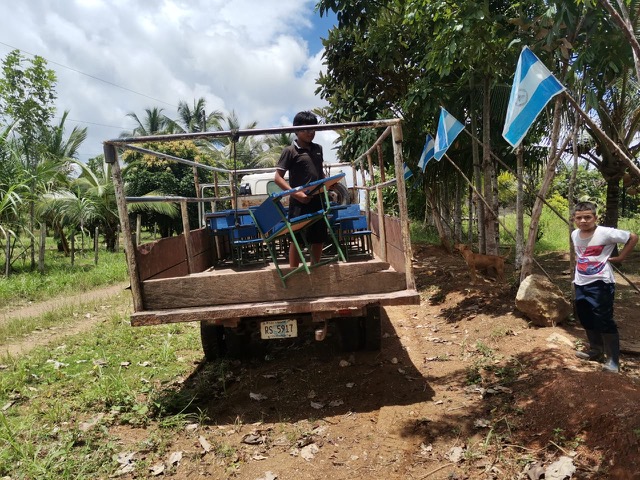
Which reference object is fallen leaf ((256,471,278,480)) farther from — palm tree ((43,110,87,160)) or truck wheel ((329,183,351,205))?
palm tree ((43,110,87,160))

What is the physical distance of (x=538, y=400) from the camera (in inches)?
130

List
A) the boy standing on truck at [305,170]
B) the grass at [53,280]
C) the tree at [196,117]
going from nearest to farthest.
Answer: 1. the boy standing on truck at [305,170]
2. the grass at [53,280]
3. the tree at [196,117]

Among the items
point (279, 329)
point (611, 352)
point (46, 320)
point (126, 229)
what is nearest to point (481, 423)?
point (611, 352)

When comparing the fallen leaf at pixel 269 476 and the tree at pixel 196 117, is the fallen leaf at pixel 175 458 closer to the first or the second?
the fallen leaf at pixel 269 476

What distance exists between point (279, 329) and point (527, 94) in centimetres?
281

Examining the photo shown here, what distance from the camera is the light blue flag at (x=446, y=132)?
5.74 meters

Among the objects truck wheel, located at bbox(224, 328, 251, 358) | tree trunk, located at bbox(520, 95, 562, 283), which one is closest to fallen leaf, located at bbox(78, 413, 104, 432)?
truck wheel, located at bbox(224, 328, 251, 358)

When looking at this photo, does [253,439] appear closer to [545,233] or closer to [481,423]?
[481,423]

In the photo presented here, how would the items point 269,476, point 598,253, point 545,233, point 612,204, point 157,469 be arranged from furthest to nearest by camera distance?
point 545,233
point 612,204
point 598,253
point 157,469
point 269,476

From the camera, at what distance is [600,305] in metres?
3.79

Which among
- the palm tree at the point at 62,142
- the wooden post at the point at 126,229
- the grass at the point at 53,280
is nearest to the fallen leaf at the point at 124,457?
the wooden post at the point at 126,229

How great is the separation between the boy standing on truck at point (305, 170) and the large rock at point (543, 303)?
2.50m

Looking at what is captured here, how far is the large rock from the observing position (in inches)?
196

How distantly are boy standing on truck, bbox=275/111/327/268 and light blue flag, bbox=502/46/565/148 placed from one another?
163cm
